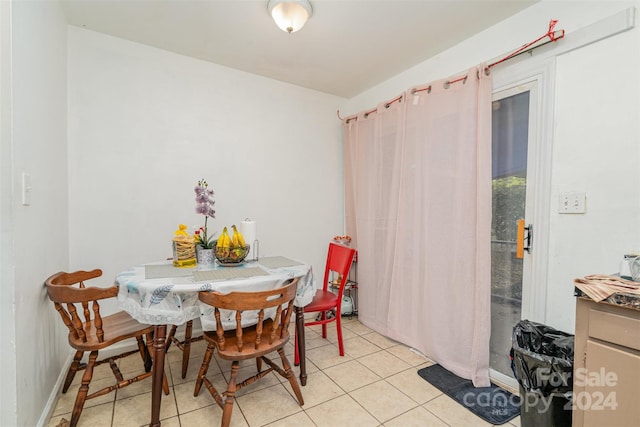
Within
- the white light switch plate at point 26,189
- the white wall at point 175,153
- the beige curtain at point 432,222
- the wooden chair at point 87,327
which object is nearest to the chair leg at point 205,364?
the wooden chair at point 87,327

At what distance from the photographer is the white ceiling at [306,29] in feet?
6.30

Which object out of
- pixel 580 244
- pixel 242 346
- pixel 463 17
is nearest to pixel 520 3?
pixel 463 17

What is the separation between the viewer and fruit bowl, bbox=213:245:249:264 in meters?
2.02

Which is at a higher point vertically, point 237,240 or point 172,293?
point 237,240

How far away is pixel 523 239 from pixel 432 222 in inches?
24.0

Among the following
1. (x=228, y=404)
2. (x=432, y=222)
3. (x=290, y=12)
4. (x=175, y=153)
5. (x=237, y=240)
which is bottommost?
(x=228, y=404)

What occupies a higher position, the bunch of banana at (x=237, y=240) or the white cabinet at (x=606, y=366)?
the bunch of banana at (x=237, y=240)

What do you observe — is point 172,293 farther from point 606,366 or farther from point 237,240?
point 606,366

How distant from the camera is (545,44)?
1761mm

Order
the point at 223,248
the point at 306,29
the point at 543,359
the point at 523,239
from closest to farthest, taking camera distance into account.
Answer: the point at 543,359 < the point at 523,239 < the point at 223,248 < the point at 306,29

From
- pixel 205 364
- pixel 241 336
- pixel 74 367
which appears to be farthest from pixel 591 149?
pixel 74 367

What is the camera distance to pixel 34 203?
1507 millimetres

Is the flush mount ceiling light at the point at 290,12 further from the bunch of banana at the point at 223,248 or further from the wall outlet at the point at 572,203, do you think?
the wall outlet at the point at 572,203

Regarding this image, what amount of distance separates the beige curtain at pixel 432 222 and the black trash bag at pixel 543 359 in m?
0.37
